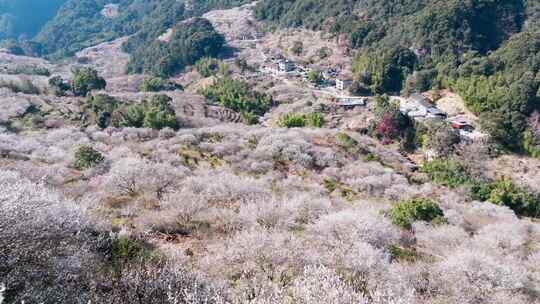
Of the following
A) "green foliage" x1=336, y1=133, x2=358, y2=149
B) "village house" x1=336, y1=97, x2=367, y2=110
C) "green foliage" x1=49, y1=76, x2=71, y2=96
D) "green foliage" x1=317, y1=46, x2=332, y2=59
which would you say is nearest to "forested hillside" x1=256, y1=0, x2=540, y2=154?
"green foliage" x1=317, y1=46, x2=332, y2=59

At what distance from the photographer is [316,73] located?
64625mm

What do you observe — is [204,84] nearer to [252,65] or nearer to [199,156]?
[252,65]

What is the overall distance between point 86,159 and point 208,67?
58.0 meters

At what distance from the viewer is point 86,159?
71.8 ft

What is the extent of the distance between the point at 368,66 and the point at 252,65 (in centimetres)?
2497

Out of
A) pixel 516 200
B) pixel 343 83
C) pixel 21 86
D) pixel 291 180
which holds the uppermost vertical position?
pixel 21 86

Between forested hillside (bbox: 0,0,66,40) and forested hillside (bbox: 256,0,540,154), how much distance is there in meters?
123

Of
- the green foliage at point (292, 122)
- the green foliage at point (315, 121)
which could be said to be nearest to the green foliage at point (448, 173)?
the green foliage at point (315, 121)

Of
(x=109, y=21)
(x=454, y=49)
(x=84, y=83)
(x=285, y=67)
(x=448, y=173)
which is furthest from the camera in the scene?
(x=109, y=21)

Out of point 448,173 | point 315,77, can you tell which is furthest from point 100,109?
point 315,77

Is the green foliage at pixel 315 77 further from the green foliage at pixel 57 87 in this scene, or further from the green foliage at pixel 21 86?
the green foliage at pixel 21 86

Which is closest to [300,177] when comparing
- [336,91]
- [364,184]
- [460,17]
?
[364,184]

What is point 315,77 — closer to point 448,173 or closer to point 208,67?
point 208,67

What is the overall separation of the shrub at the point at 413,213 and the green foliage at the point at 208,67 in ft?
199
